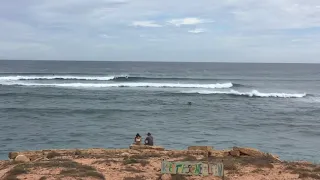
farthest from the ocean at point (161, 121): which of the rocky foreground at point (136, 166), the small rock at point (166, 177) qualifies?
the small rock at point (166, 177)

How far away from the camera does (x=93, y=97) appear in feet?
129

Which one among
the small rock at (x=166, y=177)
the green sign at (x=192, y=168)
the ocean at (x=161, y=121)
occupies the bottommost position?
the ocean at (x=161, y=121)

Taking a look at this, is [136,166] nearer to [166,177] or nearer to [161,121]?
[166,177]

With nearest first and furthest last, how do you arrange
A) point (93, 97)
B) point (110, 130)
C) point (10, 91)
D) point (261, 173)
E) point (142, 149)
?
1. point (261, 173)
2. point (142, 149)
3. point (110, 130)
4. point (93, 97)
5. point (10, 91)

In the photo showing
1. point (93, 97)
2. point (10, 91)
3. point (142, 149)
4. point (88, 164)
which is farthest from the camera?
point (10, 91)

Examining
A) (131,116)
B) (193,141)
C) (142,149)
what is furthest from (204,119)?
(142,149)

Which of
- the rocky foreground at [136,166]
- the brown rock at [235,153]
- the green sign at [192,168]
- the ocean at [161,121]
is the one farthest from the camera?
the ocean at [161,121]

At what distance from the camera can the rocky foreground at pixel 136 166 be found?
9.97m

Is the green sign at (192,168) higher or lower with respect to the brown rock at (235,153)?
higher

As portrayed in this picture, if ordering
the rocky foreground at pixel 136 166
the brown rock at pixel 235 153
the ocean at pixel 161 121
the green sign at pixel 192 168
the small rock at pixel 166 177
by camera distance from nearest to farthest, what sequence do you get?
the green sign at pixel 192 168 < the small rock at pixel 166 177 < the rocky foreground at pixel 136 166 < the brown rock at pixel 235 153 < the ocean at pixel 161 121

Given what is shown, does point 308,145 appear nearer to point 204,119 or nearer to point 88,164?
point 204,119

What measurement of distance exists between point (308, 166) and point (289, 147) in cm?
797

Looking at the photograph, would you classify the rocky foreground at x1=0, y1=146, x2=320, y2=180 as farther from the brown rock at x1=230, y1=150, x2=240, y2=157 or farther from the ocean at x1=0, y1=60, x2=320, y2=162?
the ocean at x1=0, y1=60, x2=320, y2=162

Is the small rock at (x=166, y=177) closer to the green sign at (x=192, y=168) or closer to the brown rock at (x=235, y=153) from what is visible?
the green sign at (x=192, y=168)
